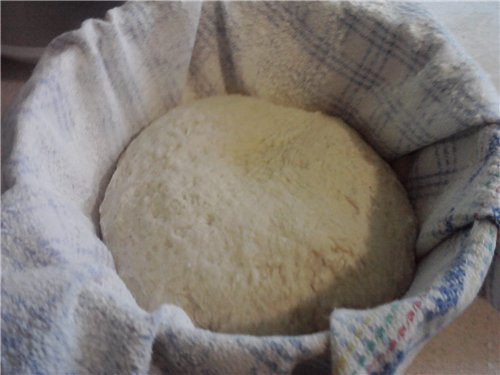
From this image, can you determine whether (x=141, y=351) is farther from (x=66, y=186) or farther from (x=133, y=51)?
(x=133, y=51)

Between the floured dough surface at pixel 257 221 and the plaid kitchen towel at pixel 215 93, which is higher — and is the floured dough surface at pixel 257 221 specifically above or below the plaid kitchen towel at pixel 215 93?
below

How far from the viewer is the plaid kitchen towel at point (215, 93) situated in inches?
15.1

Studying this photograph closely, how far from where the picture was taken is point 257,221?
0.59 m

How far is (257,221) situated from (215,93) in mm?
295

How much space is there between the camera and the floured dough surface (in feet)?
1.78

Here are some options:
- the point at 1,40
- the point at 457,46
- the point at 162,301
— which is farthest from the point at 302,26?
the point at 1,40

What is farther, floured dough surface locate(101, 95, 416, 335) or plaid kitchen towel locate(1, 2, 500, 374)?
floured dough surface locate(101, 95, 416, 335)

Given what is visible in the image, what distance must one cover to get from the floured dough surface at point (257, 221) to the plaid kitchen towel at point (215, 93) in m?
0.04

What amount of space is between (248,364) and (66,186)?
31 centimetres

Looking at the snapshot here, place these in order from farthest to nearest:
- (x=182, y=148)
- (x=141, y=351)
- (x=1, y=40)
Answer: (x=1, y=40) < (x=182, y=148) < (x=141, y=351)

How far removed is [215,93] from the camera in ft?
2.67

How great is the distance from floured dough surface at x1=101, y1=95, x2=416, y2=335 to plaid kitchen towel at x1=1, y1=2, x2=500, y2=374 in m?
0.04

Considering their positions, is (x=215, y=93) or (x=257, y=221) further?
(x=215, y=93)

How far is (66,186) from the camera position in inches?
22.9
